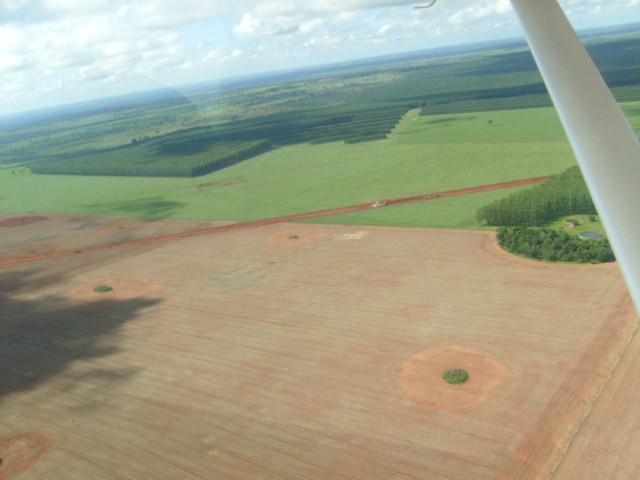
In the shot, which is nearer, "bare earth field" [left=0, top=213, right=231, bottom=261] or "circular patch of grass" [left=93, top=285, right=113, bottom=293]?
"circular patch of grass" [left=93, top=285, right=113, bottom=293]

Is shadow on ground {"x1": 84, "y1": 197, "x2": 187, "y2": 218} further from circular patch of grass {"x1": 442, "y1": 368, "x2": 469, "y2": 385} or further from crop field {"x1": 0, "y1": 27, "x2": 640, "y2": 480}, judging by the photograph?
circular patch of grass {"x1": 442, "y1": 368, "x2": 469, "y2": 385}

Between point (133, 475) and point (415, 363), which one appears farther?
point (415, 363)

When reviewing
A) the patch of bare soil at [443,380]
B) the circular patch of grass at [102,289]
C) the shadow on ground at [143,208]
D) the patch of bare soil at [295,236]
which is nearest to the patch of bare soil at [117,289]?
the circular patch of grass at [102,289]

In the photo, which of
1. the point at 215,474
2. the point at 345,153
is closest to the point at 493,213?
the point at 215,474

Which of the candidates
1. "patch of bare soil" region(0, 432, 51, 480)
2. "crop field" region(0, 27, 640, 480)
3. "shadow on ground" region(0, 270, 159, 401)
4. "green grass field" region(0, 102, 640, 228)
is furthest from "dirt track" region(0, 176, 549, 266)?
"patch of bare soil" region(0, 432, 51, 480)

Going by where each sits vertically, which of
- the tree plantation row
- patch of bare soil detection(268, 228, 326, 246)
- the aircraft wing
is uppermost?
the aircraft wing

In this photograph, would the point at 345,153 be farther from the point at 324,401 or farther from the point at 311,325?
the point at 324,401
